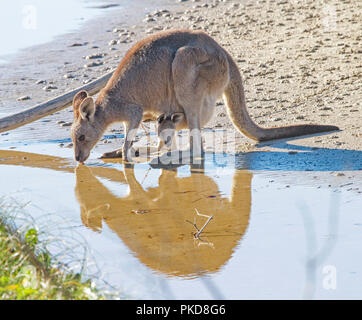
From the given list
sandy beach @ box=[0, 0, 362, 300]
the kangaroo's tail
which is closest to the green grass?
sandy beach @ box=[0, 0, 362, 300]

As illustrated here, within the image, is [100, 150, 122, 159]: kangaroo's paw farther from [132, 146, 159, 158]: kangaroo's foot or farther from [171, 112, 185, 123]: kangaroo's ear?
[171, 112, 185, 123]: kangaroo's ear

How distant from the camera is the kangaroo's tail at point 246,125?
657 centimetres

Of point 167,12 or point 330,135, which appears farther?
point 167,12

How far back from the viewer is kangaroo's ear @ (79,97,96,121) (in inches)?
251

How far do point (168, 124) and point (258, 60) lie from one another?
9.54 feet

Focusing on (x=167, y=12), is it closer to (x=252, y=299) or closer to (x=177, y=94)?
(x=177, y=94)

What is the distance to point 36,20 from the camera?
45.8 feet

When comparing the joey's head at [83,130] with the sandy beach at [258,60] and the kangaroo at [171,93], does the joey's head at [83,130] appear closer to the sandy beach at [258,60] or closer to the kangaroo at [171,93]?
the kangaroo at [171,93]

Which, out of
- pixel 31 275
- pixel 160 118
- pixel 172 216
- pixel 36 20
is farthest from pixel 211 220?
pixel 36 20

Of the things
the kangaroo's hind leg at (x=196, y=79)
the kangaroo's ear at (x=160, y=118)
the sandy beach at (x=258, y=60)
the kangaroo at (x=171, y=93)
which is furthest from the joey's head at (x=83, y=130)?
the sandy beach at (x=258, y=60)

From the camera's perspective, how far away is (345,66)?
816cm

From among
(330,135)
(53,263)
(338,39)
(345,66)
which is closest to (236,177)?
(330,135)

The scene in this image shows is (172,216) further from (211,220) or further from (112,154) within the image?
(112,154)
